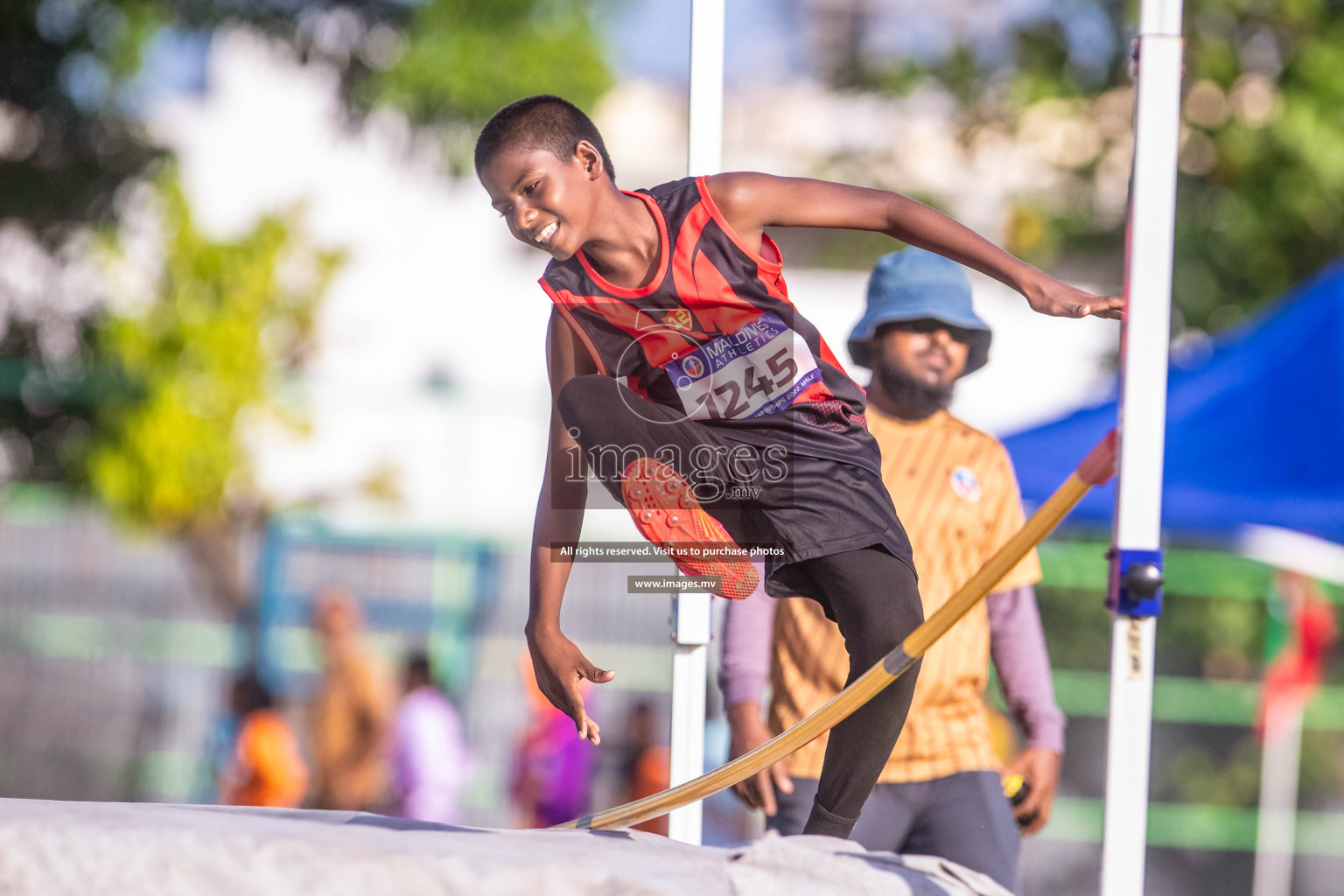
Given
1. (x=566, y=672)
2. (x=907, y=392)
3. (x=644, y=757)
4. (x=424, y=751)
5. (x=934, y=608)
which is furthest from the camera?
(x=424, y=751)

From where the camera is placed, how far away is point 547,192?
4.72 feet

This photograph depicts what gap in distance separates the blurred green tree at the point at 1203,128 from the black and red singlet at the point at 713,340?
17.2ft

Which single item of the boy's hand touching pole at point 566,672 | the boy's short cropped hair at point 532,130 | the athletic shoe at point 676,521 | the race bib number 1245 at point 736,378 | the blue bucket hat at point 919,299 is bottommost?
the boy's hand touching pole at point 566,672

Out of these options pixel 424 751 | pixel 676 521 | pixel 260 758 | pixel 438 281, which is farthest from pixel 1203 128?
pixel 676 521

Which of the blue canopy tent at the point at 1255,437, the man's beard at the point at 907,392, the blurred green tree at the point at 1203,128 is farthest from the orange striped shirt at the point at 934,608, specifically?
the blurred green tree at the point at 1203,128

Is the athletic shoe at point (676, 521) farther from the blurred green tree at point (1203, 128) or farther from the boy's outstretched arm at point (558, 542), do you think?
the blurred green tree at point (1203, 128)

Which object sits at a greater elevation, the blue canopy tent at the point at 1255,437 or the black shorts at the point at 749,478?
the blue canopy tent at the point at 1255,437

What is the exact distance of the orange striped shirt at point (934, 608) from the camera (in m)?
1.70

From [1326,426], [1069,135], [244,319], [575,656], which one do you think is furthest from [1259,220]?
[575,656]

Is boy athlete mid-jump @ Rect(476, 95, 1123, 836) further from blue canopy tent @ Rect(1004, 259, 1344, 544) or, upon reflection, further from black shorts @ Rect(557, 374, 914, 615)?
blue canopy tent @ Rect(1004, 259, 1344, 544)

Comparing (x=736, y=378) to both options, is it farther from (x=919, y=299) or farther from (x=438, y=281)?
(x=438, y=281)

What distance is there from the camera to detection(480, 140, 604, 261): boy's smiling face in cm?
144

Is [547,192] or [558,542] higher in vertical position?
[547,192]

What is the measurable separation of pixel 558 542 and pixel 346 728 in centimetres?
414
